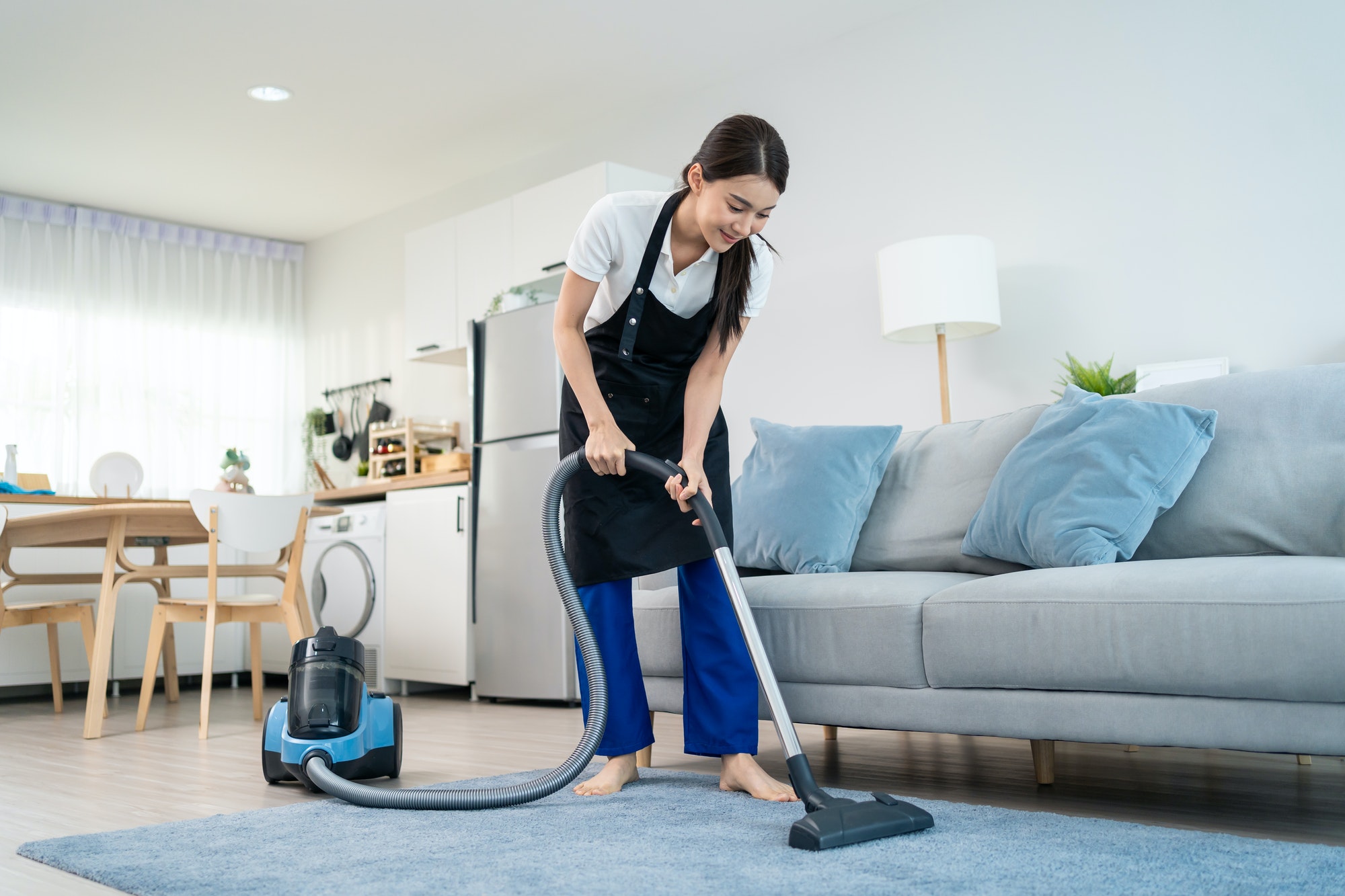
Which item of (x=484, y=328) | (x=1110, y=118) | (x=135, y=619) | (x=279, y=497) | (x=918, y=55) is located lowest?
(x=135, y=619)

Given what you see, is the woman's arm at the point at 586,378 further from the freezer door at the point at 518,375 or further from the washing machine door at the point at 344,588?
the washing machine door at the point at 344,588

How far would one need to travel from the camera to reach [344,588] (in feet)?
15.8

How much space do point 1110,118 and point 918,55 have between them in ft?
2.53

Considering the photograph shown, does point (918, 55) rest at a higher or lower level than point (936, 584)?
higher

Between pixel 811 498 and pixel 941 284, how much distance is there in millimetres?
1024

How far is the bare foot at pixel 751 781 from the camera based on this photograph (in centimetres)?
188

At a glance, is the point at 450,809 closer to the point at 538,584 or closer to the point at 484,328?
the point at 538,584

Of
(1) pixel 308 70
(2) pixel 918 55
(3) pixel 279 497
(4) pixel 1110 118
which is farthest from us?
(1) pixel 308 70

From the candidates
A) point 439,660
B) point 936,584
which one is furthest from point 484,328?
point 936,584

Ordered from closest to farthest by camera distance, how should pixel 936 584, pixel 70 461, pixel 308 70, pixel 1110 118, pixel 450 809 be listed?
pixel 450 809 → pixel 936 584 → pixel 1110 118 → pixel 308 70 → pixel 70 461

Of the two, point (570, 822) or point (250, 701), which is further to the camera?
point (250, 701)

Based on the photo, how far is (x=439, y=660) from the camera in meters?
4.40

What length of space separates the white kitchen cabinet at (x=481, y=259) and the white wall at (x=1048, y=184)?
0.69 m

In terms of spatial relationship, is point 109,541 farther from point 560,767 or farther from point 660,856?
point 660,856
